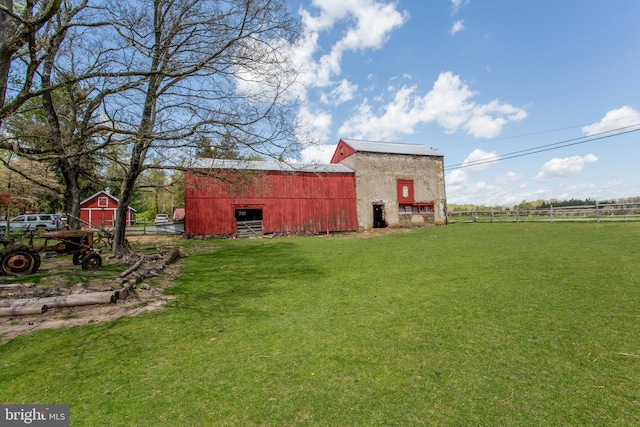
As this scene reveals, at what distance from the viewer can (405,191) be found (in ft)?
88.3

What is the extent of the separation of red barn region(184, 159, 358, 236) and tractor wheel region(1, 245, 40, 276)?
1091cm

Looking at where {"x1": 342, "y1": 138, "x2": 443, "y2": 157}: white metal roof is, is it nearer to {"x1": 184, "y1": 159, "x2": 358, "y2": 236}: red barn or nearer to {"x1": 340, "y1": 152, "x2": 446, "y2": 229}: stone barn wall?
{"x1": 340, "y1": 152, "x2": 446, "y2": 229}: stone barn wall

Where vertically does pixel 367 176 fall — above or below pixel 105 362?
above

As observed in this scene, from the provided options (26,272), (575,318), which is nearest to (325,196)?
(26,272)

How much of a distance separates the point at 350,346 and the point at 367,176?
22529mm

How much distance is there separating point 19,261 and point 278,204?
15.3m

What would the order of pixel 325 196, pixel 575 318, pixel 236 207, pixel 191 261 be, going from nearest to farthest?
pixel 575 318
pixel 191 261
pixel 236 207
pixel 325 196

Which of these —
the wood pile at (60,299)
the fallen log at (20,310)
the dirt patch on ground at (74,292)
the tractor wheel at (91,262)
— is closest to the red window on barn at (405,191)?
the dirt patch on ground at (74,292)

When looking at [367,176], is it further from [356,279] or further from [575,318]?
[575,318]

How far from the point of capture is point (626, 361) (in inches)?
135

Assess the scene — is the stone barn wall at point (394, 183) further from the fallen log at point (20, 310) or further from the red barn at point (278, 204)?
the fallen log at point (20, 310)

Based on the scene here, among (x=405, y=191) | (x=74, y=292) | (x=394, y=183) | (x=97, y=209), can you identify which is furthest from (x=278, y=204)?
(x=97, y=209)

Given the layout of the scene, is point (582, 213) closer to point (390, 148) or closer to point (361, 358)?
point (390, 148)

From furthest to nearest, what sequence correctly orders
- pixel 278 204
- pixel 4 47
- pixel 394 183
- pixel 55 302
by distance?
pixel 394 183 < pixel 278 204 < pixel 55 302 < pixel 4 47
